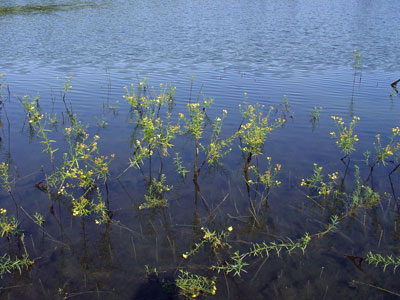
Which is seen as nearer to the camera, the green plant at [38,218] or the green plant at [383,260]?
the green plant at [383,260]

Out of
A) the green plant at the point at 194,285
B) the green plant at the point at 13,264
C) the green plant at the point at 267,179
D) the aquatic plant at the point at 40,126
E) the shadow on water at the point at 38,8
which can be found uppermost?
the shadow on water at the point at 38,8

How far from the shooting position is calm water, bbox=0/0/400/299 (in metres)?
5.27

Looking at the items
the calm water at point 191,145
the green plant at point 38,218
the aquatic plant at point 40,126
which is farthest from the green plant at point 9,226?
the aquatic plant at point 40,126

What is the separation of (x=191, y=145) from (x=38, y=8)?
34.0 meters

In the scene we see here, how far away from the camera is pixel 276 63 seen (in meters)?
18.8

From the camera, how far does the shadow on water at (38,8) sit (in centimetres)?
3384

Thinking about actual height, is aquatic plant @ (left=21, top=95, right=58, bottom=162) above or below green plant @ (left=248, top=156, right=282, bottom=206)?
above

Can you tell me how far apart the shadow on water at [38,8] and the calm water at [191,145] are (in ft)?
17.4

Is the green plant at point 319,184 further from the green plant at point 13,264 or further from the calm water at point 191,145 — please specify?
the green plant at point 13,264

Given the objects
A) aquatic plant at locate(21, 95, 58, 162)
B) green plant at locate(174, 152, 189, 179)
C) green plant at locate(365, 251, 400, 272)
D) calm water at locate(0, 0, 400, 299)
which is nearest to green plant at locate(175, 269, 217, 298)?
calm water at locate(0, 0, 400, 299)

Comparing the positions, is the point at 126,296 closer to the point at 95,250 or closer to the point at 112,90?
the point at 95,250

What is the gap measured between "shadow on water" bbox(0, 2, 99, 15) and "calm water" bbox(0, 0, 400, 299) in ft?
17.4

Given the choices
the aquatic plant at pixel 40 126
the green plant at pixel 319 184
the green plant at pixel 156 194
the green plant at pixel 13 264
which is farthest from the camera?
the green plant at pixel 319 184

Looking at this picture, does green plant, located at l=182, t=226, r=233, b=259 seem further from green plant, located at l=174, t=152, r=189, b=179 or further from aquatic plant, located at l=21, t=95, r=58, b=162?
aquatic plant, located at l=21, t=95, r=58, b=162
